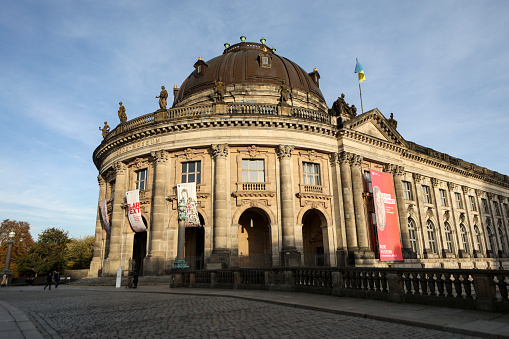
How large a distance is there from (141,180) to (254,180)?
32.0 ft

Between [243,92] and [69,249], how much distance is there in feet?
117

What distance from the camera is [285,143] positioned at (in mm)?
26875

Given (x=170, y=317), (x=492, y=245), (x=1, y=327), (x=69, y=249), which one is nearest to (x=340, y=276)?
(x=170, y=317)

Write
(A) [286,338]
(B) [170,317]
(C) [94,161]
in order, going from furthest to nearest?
(C) [94,161], (B) [170,317], (A) [286,338]

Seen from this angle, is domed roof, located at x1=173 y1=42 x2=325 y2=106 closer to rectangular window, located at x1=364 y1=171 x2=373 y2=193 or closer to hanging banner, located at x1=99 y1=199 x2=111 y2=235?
rectangular window, located at x1=364 y1=171 x2=373 y2=193

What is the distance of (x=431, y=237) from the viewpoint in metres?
36.5

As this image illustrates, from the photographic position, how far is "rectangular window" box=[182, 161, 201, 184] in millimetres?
26828

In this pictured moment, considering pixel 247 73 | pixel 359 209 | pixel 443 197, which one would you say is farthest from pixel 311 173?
pixel 443 197

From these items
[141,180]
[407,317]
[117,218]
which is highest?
[141,180]

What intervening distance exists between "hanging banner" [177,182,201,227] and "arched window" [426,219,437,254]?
82.9 ft

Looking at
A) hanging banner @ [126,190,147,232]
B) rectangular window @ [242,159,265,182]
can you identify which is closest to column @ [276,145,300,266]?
rectangular window @ [242,159,265,182]

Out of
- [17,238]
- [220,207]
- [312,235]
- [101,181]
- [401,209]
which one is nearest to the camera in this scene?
[220,207]

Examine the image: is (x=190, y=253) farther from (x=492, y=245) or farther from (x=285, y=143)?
(x=492, y=245)

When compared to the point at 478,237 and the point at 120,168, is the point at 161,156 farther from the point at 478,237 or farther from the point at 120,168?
the point at 478,237
